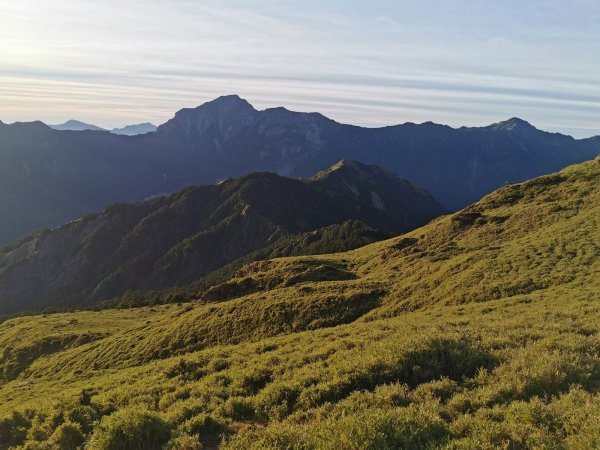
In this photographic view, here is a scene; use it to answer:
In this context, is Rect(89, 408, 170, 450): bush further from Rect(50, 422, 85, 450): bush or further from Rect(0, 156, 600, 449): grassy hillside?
Rect(50, 422, 85, 450): bush

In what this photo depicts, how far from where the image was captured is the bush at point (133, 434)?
1234 centimetres

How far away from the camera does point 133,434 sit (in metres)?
12.4

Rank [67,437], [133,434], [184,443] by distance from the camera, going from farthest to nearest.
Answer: [67,437] → [133,434] → [184,443]

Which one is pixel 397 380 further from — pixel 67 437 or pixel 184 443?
pixel 67 437

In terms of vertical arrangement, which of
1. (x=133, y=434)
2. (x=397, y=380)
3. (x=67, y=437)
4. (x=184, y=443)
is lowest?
(x=67, y=437)

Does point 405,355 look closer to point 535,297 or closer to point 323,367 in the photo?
point 323,367

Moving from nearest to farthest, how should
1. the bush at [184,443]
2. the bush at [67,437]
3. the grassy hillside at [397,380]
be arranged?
the grassy hillside at [397,380], the bush at [184,443], the bush at [67,437]

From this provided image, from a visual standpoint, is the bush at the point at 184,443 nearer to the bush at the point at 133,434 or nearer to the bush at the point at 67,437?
the bush at the point at 133,434

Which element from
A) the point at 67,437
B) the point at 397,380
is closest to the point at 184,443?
the point at 67,437

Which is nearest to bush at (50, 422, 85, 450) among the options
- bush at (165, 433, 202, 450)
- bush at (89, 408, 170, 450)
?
bush at (89, 408, 170, 450)

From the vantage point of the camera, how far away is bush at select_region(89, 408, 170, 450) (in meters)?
12.3

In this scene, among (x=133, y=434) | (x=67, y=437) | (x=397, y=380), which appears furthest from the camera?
(x=397, y=380)

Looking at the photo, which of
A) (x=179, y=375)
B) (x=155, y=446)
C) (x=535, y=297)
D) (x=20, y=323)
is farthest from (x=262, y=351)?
(x=20, y=323)

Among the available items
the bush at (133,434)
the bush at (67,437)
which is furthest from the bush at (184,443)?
the bush at (67,437)
